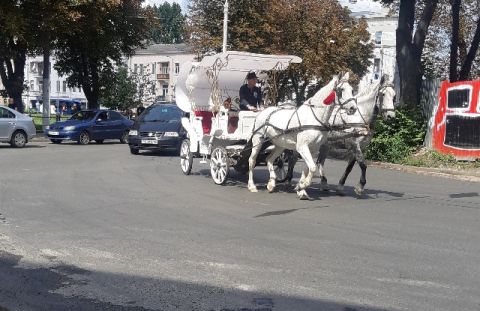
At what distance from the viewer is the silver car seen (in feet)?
80.5

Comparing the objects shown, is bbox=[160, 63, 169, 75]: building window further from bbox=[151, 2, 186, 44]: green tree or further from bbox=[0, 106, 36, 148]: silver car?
bbox=[0, 106, 36, 148]: silver car

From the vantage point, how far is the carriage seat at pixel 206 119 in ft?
50.9

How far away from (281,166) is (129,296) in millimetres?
8908

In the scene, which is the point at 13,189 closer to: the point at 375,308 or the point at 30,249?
the point at 30,249

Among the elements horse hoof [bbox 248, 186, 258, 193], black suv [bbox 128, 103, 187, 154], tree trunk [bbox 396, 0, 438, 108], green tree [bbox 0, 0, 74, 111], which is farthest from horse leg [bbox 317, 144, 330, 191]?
green tree [bbox 0, 0, 74, 111]

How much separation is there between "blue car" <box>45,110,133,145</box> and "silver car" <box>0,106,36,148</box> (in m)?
3.44

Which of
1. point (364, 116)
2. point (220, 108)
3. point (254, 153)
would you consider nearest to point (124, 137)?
point (220, 108)

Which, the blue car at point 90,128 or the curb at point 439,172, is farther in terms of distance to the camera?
the blue car at point 90,128

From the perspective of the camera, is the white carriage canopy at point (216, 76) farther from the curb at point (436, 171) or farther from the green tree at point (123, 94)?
the green tree at point (123, 94)

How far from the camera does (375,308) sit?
19.2 ft

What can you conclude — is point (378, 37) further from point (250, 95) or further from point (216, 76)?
point (250, 95)

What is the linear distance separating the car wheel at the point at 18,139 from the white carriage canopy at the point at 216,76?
11.4 m

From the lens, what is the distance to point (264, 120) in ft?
42.7

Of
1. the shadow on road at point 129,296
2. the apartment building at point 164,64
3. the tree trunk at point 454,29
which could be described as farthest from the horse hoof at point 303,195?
the apartment building at point 164,64
